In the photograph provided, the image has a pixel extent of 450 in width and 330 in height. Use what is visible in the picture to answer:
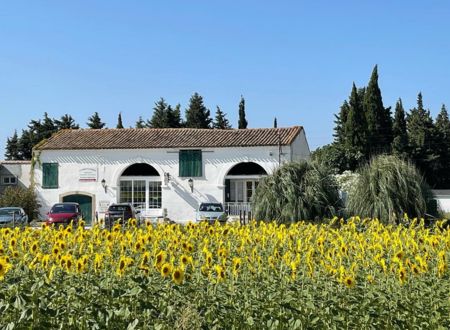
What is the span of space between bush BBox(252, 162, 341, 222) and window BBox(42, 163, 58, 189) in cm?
1740

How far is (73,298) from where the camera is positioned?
4.37 metres

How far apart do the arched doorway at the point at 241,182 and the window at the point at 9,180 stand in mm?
13722

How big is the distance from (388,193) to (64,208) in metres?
15.6

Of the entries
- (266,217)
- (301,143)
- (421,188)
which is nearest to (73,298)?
(266,217)

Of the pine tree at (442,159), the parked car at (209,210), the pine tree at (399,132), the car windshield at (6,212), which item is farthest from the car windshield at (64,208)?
the pine tree at (442,159)

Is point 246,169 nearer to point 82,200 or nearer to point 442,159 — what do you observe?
point 82,200

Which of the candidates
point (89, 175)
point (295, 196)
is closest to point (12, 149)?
point (89, 175)

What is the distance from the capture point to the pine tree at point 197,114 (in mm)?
55906

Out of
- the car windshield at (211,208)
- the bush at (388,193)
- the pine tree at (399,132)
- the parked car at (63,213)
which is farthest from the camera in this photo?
the pine tree at (399,132)

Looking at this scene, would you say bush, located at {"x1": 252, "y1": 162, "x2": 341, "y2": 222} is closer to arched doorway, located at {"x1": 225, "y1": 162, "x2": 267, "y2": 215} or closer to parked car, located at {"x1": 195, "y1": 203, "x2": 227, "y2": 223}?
parked car, located at {"x1": 195, "y1": 203, "x2": 227, "y2": 223}

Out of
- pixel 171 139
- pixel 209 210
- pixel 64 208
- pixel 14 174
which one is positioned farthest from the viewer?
pixel 14 174

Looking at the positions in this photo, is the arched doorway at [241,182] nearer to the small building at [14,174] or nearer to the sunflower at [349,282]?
the small building at [14,174]

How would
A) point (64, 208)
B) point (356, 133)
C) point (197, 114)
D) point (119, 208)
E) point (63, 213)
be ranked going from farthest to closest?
point (197, 114), point (356, 133), point (119, 208), point (64, 208), point (63, 213)

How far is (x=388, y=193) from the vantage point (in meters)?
16.5
